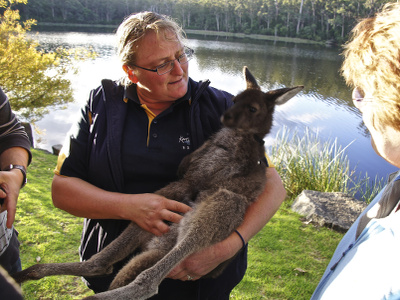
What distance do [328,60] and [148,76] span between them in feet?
102

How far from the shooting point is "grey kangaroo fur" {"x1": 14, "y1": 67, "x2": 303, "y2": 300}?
7.07 ft

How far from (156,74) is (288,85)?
1937 centimetres

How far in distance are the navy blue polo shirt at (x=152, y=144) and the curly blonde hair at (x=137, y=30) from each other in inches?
11.9

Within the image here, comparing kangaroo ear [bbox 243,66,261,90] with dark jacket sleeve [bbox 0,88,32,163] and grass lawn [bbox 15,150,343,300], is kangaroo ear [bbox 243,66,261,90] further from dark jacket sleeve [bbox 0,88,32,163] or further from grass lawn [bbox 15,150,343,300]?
grass lawn [bbox 15,150,343,300]

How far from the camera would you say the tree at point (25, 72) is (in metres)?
11.6

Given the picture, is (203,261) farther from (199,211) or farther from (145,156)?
(145,156)

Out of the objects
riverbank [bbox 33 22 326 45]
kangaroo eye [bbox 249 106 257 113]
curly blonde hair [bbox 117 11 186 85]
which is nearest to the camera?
curly blonde hair [bbox 117 11 186 85]

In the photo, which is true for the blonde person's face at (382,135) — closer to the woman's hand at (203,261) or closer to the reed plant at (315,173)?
the woman's hand at (203,261)

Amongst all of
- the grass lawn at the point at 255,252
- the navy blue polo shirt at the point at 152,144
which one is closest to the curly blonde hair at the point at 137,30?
the navy blue polo shirt at the point at 152,144

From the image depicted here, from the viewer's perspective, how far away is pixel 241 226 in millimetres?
2406

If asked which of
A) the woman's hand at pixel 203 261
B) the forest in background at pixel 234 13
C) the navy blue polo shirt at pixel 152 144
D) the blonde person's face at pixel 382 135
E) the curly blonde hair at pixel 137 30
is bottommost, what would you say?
the woman's hand at pixel 203 261

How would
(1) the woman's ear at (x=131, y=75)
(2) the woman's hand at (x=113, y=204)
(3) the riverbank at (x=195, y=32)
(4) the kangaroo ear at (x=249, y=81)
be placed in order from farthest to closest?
(3) the riverbank at (x=195, y=32)
(4) the kangaroo ear at (x=249, y=81)
(1) the woman's ear at (x=131, y=75)
(2) the woman's hand at (x=113, y=204)

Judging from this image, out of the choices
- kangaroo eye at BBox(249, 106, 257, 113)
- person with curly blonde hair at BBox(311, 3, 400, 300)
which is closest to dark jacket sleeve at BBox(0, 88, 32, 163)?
kangaroo eye at BBox(249, 106, 257, 113)

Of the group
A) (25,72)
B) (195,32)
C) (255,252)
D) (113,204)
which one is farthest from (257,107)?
(195,32)
